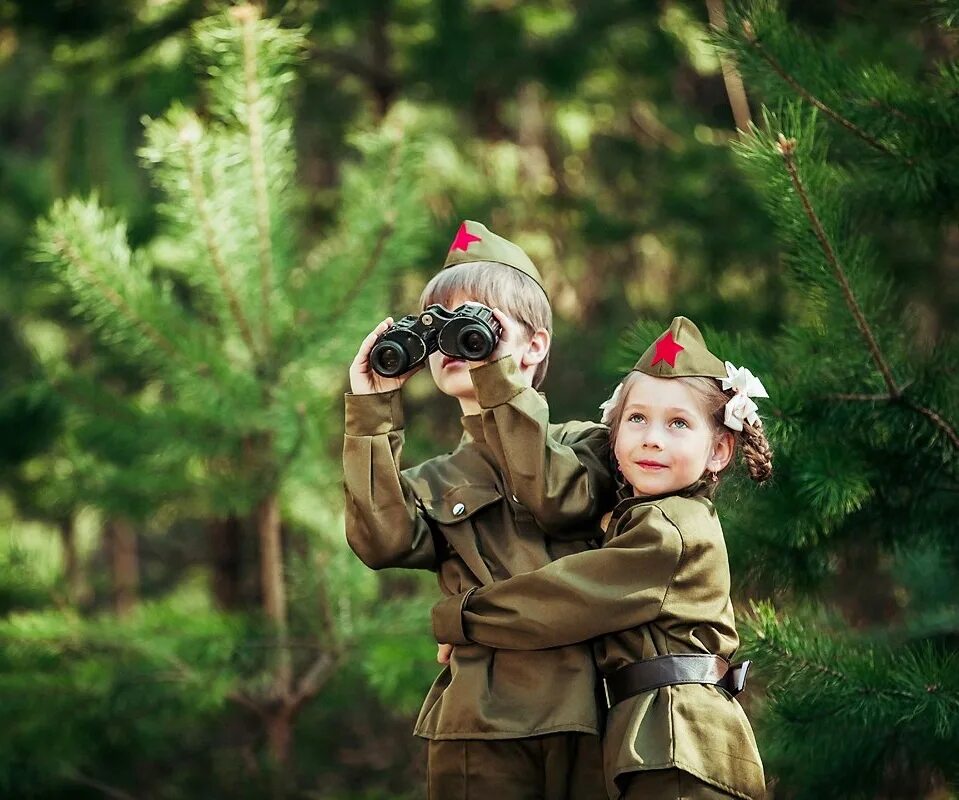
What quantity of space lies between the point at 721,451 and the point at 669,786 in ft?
1.96

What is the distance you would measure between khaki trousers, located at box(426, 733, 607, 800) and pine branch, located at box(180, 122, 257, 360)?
1850mm

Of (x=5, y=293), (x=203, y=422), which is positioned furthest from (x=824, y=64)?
(x=5, y=293)

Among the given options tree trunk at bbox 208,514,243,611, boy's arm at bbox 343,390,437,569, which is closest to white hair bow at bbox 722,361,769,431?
boy's arm at bbox 343,390,437,569

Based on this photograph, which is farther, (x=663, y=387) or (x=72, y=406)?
(x=72, y=406)

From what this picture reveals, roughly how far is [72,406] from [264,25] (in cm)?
139

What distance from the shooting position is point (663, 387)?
2.28 metres

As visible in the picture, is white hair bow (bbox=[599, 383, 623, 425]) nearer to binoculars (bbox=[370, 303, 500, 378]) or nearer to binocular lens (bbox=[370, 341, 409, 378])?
binoculars (bbox=[370, 303, 500, 378])

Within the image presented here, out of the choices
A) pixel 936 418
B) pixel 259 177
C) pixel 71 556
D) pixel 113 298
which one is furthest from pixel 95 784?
pixel 71 556

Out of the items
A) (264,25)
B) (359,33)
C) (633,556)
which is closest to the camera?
(633,556)

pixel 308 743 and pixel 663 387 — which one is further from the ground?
pixel 663 387

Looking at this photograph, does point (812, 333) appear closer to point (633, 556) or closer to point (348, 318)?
point (633, 556)

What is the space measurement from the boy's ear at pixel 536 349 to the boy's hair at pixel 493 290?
1 centimetres

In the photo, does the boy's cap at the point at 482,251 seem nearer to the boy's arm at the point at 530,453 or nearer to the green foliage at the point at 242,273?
the boy's arm at the point at 530,453

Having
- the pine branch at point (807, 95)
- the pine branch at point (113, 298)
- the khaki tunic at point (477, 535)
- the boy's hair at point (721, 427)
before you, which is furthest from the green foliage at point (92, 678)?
the pine branch at point (807, 95)
